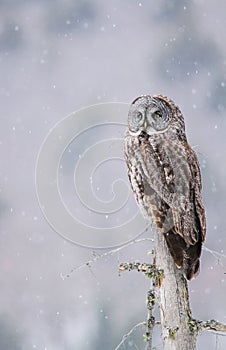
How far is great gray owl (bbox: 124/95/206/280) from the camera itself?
11.8 feet

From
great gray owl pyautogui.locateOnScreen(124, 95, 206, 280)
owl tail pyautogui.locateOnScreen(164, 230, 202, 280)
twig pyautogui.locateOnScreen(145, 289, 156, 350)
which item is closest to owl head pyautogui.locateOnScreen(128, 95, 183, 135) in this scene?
great gray owl pyautogui.locateOnScreen(124, 95, 206, 280)

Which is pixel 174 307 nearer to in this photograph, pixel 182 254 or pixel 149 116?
pixel 182 254

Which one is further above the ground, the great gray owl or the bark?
the great gray owl

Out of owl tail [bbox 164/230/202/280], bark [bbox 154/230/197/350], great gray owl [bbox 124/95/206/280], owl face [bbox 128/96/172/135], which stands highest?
owl face [bbox 128/96/172/135]

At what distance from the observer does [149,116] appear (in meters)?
3.85

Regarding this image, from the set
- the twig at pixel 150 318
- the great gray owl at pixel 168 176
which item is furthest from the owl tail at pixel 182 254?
the twig at pixel 150 318

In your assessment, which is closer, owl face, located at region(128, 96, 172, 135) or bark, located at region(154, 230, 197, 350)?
bark, located at region(154, 230, 197, 350)

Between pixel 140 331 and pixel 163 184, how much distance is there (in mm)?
1095

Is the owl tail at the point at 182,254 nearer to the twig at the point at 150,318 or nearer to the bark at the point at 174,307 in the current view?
the bark at the point at 174,307

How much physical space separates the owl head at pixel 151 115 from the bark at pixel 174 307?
0.80 m

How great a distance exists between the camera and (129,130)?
12.9 feet

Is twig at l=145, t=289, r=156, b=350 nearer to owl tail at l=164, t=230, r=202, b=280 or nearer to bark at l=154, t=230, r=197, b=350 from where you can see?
bark at l=154, t=230, r=197, b=350

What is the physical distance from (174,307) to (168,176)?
0.88 m

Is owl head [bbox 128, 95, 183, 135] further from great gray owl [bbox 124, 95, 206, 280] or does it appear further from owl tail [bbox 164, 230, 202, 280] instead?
owl tail [bbox 164, 230, 202, 280]
